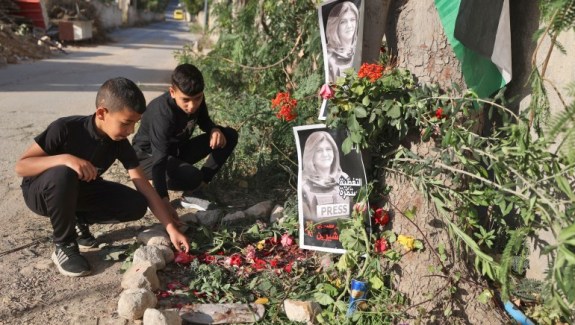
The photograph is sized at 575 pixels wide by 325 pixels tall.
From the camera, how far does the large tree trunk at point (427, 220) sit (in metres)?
2.46

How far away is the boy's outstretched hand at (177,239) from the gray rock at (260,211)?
62 cm

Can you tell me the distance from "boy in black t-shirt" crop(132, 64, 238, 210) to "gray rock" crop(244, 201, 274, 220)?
1.16 feet

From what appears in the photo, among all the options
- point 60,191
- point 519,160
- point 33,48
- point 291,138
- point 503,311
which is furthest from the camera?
point 33,48

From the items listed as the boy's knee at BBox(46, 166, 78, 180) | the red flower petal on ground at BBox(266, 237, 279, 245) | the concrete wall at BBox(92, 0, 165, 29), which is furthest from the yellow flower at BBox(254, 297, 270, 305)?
the concrete wall at BBox(92, 0, 165, 29)

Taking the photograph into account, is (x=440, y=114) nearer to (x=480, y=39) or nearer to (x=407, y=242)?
(x=480, y=39)

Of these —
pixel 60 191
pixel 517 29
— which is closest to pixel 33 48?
pixel 60 191

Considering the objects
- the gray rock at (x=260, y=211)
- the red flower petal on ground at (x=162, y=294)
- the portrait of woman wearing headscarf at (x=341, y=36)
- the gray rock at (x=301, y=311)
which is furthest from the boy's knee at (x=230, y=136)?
the gray rock at (x=301, y=311)

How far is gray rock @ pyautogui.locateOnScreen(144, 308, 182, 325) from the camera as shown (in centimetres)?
222

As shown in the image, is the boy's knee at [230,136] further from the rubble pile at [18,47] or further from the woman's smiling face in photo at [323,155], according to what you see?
the rubble pile at [18,47]

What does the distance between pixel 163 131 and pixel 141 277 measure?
1.27 metres

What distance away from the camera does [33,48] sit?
14.9m

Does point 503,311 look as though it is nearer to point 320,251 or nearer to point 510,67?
point 320,251

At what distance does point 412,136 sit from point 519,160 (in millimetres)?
581

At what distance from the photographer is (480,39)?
252 centimetres
